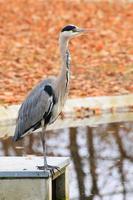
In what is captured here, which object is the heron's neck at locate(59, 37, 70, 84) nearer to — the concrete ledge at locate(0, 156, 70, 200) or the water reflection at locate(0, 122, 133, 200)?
the concrete ledge at locate(0, 156, 70, 200)

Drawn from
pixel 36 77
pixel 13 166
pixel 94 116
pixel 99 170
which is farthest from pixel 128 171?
pixel 36 77

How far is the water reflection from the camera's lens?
927 cm

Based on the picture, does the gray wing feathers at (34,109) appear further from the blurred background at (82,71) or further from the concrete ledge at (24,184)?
the blurred background at (82,71)

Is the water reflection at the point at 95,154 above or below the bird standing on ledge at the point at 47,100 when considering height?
below

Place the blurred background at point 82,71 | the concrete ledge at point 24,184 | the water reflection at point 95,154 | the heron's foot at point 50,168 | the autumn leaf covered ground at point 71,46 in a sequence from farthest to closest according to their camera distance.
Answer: the autumn leaf covered ground at point 71,46, the blurred background at point 82,71, the water reflection at point 95,154, the heron's foot at point 50,168, the concrete ledge at point 24,184

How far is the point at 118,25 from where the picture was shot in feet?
76.1

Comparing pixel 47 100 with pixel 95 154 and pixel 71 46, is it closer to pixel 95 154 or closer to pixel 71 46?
pixel 95 154

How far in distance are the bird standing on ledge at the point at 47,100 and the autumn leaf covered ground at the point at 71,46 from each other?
5858mm

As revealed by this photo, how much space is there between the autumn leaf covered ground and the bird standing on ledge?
5.86 meters

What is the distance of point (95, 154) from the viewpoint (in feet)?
36.4

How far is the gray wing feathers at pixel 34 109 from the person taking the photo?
7.97 m

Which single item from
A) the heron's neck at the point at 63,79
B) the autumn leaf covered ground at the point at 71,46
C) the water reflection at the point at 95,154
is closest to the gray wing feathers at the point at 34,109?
the heron's neck at the point at 63,79

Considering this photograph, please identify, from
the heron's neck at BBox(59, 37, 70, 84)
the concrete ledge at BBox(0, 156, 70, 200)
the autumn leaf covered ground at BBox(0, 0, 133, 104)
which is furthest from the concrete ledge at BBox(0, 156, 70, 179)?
the autumn leaf covered ground at BBox(0, 0, 133, 104)

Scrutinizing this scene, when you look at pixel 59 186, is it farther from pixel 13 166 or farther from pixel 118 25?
pixel 118 25
